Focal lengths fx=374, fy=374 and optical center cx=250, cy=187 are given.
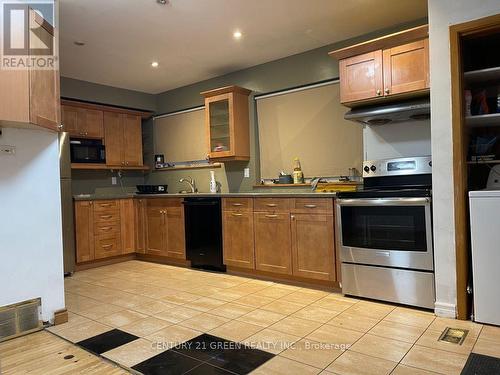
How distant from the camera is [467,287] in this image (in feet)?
8.77

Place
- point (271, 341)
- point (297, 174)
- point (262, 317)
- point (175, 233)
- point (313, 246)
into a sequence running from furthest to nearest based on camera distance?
point (175, 233)
point (297, 174)
point (313, 246)
point (262, 317)
point (271, 341)

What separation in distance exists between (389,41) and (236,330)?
8.67 feet

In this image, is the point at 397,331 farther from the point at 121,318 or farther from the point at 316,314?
the point at 121,318

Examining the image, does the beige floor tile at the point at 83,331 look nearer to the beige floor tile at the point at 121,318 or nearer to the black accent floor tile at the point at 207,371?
the beige floor tile at the point at 121,318

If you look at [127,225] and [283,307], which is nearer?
[283,307]

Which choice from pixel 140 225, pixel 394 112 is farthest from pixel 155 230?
pixel 394 112

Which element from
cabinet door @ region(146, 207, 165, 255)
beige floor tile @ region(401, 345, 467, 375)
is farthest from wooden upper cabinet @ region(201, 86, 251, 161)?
beige floor tile @ region(401, 345, 467, 375)

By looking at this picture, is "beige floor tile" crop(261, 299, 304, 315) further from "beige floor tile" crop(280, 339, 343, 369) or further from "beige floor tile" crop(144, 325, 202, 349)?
"beige floor tile" crop(144, 325, 202, 349)

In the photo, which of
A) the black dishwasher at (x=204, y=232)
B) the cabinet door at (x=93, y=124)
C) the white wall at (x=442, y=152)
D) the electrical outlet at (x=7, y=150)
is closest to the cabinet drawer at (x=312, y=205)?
the white wall at (x=442, y=152)

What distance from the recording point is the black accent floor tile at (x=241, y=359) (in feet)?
6.78

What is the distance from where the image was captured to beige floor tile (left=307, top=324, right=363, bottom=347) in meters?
2.37

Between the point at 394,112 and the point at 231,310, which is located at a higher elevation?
the point at 394,112

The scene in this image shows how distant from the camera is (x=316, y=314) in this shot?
2.88m

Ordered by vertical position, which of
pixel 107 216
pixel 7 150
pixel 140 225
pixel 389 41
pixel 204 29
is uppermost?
pixel 204 29
